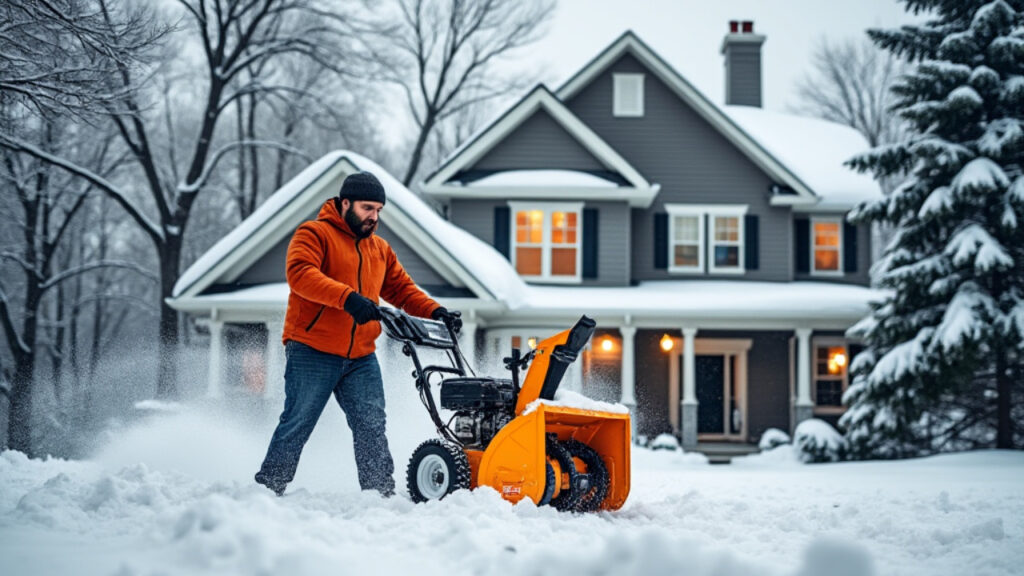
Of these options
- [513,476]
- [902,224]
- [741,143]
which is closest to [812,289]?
[741,143]

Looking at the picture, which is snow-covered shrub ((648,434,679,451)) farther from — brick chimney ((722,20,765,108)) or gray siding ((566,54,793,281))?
brick chimney ((722,20,765,108))

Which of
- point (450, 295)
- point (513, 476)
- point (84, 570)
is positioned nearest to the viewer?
point (84, 570)

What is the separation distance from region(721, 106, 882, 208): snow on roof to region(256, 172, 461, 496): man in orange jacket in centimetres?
1603

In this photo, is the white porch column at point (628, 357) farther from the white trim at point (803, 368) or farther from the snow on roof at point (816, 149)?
the snow on roof at point (816, 149)

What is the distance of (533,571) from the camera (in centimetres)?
356

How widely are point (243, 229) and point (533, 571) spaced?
14329mm

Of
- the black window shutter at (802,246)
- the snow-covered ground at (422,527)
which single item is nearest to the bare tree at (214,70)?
the black window shutter at (802,246)

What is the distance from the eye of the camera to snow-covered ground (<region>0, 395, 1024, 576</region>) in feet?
11.5

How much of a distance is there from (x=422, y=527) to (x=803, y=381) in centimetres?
1613

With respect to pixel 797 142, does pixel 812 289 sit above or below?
below

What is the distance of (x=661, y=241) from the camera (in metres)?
21.1

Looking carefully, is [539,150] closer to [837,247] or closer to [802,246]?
[802,246]

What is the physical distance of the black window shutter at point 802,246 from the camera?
21.6 meters

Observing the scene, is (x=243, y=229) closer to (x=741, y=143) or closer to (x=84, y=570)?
(x=741, y=143)
